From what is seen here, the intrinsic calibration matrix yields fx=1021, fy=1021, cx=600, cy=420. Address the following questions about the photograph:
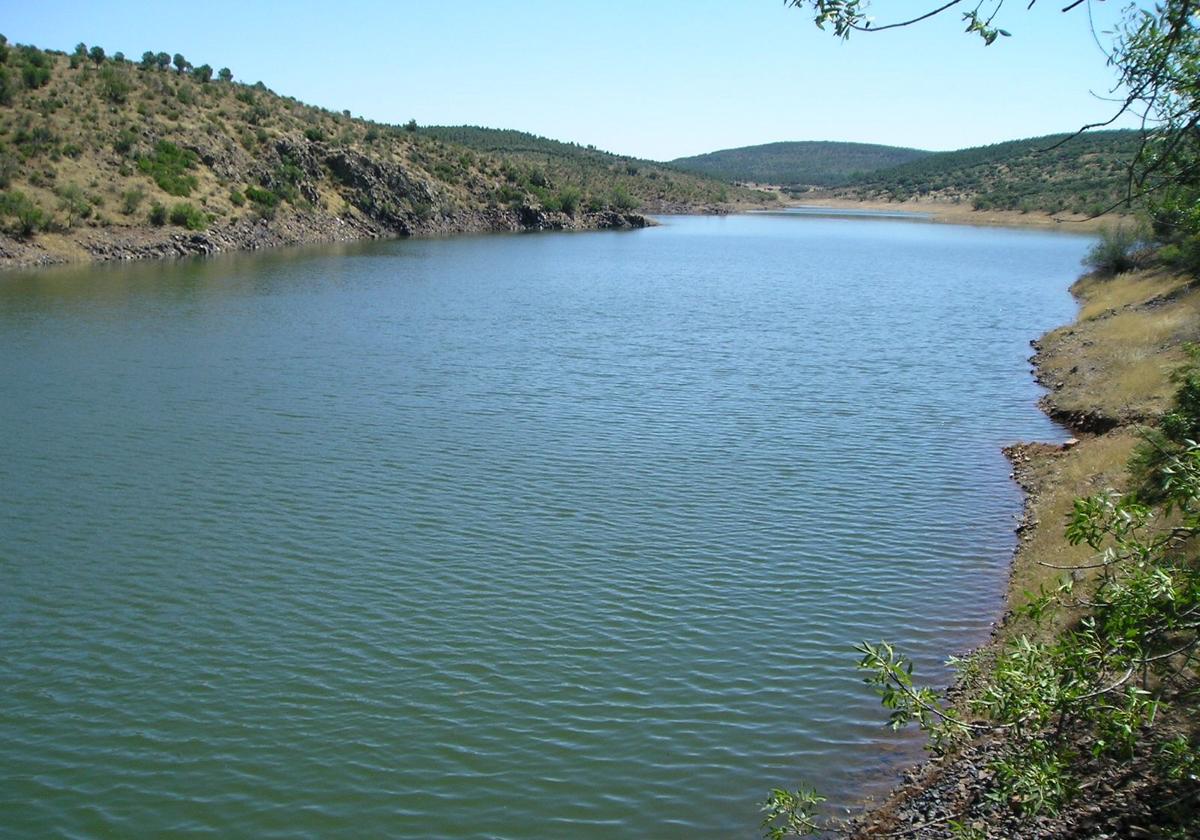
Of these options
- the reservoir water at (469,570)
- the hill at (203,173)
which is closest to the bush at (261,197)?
the hill at (203,173)

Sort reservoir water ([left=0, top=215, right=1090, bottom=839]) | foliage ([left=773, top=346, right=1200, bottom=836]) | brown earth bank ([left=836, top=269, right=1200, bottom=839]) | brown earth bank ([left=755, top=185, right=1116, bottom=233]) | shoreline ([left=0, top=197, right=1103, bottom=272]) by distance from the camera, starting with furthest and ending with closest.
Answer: brown earth bank ([left=755, top=185, right=1116, bottom=233])
shoreline ([left=0, top=197, right=1103, bottom=272])
reservoir water ([left=0, top=215, right=1090, bottom=839])
brown earth bank ([left=836, top=269, right=1200, bottom=839])
foliage ([left=773, top=346, right=1200, bottom=836])

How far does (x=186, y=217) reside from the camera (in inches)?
2483

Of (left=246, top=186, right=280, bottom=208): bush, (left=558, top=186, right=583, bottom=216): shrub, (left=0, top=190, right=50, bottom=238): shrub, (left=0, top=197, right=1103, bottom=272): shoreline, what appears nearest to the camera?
(left=0, top=190, right=50, bottom=238): shrub

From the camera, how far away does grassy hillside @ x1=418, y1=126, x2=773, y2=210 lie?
134 metres

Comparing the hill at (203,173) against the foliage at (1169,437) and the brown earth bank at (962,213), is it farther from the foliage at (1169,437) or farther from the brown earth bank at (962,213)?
the foliage at (1169,437)

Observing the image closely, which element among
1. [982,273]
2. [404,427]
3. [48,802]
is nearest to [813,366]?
[404,427]

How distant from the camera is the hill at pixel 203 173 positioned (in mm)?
57094

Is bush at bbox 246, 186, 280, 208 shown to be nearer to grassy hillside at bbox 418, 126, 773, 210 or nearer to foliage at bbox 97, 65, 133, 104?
foliage at bbox 97, 65, 133, 104

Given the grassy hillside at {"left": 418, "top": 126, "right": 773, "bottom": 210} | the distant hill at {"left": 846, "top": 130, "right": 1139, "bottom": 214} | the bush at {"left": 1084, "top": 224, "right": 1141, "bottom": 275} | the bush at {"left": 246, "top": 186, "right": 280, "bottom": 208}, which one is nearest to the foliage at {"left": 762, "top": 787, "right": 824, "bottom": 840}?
the bush at {"left": 1084, "top": 224, "right": 1141, "bottom": 275}

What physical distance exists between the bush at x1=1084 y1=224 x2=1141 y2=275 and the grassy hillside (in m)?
77.0

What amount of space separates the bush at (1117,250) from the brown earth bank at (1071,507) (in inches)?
121

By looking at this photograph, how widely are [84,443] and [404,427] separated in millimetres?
6541

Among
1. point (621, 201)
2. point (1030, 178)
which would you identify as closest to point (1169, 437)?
point (621, 201)

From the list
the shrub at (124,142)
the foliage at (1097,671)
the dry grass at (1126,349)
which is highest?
the shrub at (124,142)
